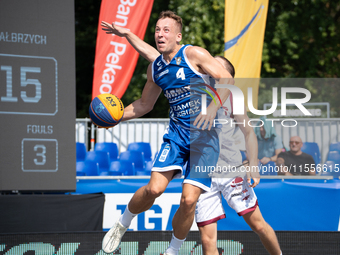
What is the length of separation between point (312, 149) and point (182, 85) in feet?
14.0

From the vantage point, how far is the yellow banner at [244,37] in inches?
369

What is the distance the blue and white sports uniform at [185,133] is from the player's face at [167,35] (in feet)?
0.34

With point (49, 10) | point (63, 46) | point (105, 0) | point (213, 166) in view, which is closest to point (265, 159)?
point (213, 166)

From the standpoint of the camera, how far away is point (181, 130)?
3.88 metres

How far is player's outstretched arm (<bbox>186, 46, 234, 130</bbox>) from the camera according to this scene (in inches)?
142

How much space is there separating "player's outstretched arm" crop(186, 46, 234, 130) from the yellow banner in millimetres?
5501


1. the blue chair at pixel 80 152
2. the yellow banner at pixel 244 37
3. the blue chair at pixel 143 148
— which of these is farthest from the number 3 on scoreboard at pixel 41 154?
the yellow banner at pixel 244 37

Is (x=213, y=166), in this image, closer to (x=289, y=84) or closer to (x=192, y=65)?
(x=192, y=65)

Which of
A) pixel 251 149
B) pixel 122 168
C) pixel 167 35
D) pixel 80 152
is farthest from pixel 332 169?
pixel 80 152

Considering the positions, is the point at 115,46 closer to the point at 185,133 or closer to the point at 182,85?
the point at 182,85

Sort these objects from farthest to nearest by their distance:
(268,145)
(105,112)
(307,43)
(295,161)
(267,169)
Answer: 1. (307,43)
2. (268,145)
3. (295,161)
4. (267,169)
5. (105,112)

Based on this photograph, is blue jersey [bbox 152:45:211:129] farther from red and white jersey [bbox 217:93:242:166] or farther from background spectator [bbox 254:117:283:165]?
background spectator [bbox 254:117:283:165]

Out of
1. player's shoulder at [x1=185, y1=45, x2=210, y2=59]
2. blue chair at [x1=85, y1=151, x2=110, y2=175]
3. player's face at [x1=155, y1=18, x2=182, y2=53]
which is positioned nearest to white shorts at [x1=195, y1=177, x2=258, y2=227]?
player's shoulder at [x1=185, y1=45, x2=210, y2=59]

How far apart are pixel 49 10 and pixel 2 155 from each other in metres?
2.05
